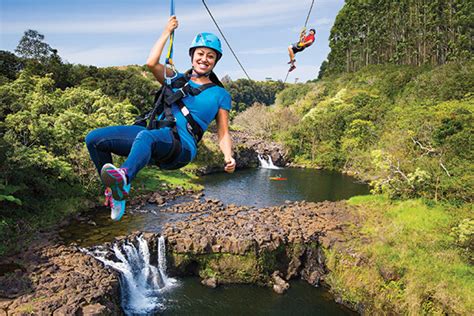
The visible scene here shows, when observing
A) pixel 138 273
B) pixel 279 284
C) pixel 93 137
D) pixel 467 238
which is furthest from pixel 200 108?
pixel 467 238

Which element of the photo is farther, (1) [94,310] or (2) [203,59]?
(1) [94,310]

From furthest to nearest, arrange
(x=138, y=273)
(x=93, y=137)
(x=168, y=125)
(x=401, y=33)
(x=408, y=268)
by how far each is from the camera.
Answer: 1. (x=401, y=33)
2. (x=138, y=273)
3. (x=408, y=268)
4. (x=168, y=125)
5. (x=93, y=137)

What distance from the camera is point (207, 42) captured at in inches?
166

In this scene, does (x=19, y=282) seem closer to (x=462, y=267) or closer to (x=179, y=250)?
(x=179, y=250)

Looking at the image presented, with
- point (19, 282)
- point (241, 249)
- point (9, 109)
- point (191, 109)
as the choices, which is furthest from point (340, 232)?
point (9, 109)

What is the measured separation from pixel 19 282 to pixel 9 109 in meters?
14.3

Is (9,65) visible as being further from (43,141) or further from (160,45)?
(160,45)

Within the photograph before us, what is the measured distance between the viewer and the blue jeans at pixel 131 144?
141 inches

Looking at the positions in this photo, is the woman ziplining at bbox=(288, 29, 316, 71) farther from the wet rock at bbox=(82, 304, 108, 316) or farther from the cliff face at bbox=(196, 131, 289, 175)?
the cliff face at bbox=(196, 131, 289, 175)

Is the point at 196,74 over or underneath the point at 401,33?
underneath

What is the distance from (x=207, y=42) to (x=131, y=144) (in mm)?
1477

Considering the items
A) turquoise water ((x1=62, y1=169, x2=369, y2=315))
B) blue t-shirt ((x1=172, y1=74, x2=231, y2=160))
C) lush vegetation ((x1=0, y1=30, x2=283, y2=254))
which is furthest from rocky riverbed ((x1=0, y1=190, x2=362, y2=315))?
blue t-shirt ((x1=172, y1=74, x2=231, y2=160))

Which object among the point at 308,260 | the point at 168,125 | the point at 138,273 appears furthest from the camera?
the point at 308,260

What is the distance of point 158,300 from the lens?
1394cm
